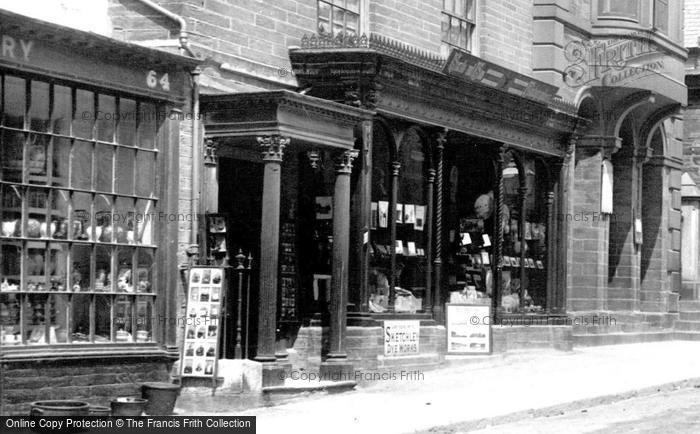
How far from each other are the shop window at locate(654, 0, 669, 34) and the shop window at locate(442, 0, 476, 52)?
560 centimetres

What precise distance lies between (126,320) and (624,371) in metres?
9.35

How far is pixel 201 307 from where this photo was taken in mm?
15562

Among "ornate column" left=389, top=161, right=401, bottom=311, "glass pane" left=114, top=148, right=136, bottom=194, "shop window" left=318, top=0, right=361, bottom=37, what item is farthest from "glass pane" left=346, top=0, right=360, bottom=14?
"glass pane" left=114, top=148, right=136, bottom=194

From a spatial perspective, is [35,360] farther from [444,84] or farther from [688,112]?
[688,112]

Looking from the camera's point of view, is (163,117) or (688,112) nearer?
(163,117)

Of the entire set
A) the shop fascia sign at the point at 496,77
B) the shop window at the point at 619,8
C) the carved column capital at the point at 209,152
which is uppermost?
the shop window at the point at 619,8

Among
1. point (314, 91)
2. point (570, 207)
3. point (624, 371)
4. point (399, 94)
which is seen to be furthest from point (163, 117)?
point (570, 207)

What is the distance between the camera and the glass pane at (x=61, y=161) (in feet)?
47.1

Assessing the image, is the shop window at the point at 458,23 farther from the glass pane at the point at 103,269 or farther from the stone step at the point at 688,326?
the stone step at the point at 688,326

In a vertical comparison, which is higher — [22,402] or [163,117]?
[163,117]

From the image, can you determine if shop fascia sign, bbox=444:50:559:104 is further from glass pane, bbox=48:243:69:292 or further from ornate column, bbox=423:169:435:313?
glass pane, bbox=48:243:69:292

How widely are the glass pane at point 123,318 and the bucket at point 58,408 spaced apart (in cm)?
183

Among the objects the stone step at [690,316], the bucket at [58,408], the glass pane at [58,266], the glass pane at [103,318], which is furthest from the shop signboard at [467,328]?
the stone step at [690,316]

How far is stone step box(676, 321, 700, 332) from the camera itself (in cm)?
3097
